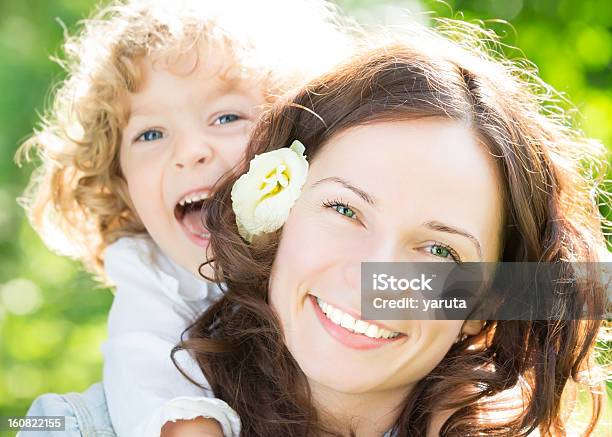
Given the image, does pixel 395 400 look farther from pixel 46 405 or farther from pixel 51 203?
pixel 51 203

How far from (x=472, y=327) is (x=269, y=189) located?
601 mm

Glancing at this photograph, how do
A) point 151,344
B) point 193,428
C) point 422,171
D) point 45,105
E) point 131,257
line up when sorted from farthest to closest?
point 45,105 → point 131,257 → point 151,344 → point 193,428 → point 422,171

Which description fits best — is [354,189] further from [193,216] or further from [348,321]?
[193,216]

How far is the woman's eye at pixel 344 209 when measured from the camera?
2000 mm

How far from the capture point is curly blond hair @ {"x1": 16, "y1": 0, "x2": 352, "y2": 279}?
8.48 feet

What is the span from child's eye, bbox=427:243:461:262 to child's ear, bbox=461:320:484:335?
0.24 metres

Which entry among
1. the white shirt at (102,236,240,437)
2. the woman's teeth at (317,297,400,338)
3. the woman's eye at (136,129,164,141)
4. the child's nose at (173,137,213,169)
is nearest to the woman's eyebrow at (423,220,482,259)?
the woman's teeth at (317,297,400,338)

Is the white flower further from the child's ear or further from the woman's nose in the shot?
the child's ear

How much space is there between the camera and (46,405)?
95.9 inches

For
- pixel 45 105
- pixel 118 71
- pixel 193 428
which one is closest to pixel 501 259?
pixel 193 428

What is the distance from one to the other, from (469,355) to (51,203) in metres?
1.67

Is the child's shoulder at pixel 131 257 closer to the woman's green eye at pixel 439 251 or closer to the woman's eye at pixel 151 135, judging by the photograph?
the woman's eye at pixel 151 135

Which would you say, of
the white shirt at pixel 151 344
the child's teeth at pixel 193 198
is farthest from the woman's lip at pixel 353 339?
the child's teeth at pixel 193 198

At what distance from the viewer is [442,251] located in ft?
6.58
